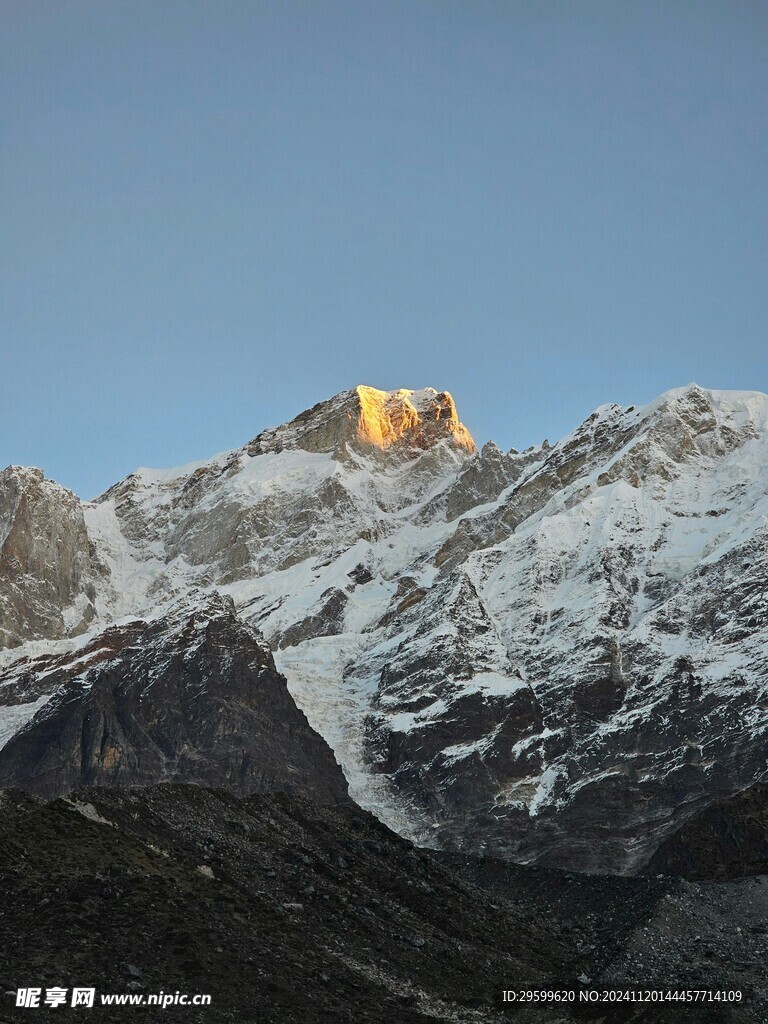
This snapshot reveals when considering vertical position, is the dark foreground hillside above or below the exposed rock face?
below

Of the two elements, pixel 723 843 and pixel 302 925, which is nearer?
pixel 302 925

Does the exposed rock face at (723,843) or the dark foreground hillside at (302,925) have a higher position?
the exposed rock face at (723,843)

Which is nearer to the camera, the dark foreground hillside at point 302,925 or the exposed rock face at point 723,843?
the dark foreground hillside at point 302,925

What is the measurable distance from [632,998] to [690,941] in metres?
15.4

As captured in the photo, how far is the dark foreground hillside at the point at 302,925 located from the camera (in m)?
85.0

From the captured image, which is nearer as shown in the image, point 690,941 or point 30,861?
point 30,861

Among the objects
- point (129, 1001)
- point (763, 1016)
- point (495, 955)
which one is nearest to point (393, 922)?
point (495, 955)

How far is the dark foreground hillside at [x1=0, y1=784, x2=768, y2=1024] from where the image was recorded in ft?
279

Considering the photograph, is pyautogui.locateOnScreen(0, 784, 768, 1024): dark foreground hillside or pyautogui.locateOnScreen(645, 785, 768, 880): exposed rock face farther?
pyautogui.locateOnScreen(645, 785, 768, 880): exposed rock face

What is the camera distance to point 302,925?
101688 mm

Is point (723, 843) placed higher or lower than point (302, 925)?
higher

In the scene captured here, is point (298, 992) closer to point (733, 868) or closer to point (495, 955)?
point (495, 955)

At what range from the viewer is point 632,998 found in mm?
97750

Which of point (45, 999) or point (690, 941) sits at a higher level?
point (690, 941)
